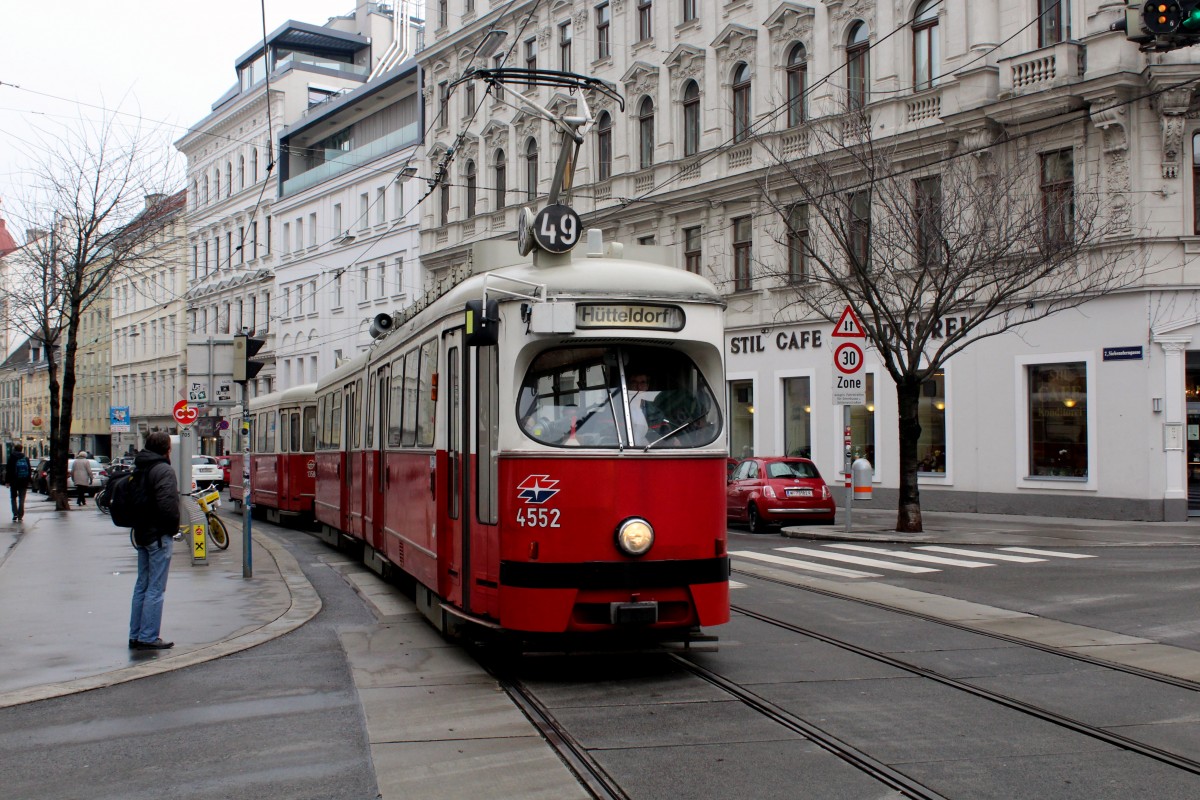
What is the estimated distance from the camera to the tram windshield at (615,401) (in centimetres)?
866

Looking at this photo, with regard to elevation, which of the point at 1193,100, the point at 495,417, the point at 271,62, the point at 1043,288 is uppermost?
the point at 271,62

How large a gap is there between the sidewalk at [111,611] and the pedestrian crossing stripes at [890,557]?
6.56 metres

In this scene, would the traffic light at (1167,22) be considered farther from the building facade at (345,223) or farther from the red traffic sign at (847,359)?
the building facade at (345,223)

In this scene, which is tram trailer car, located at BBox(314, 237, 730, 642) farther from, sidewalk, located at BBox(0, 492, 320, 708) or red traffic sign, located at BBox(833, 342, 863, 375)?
red traffic sign, located at BBox(833, 342, 863, 375)

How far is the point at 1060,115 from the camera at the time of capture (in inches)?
1010

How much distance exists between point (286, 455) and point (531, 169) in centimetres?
1935

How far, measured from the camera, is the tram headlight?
8484 millimetres

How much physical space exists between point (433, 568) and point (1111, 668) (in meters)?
5.27

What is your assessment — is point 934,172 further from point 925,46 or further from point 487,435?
point 487,435

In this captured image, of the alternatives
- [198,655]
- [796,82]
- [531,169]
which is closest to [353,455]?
[198,655]

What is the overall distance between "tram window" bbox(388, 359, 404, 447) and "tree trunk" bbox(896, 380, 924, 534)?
1129cm

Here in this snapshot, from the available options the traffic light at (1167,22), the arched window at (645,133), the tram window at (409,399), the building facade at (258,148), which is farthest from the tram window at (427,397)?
the building facade at (258,148)

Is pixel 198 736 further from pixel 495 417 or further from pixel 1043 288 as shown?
pixel 1043 288

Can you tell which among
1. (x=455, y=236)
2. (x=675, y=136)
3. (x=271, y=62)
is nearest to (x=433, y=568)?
(x=675, y=136)
